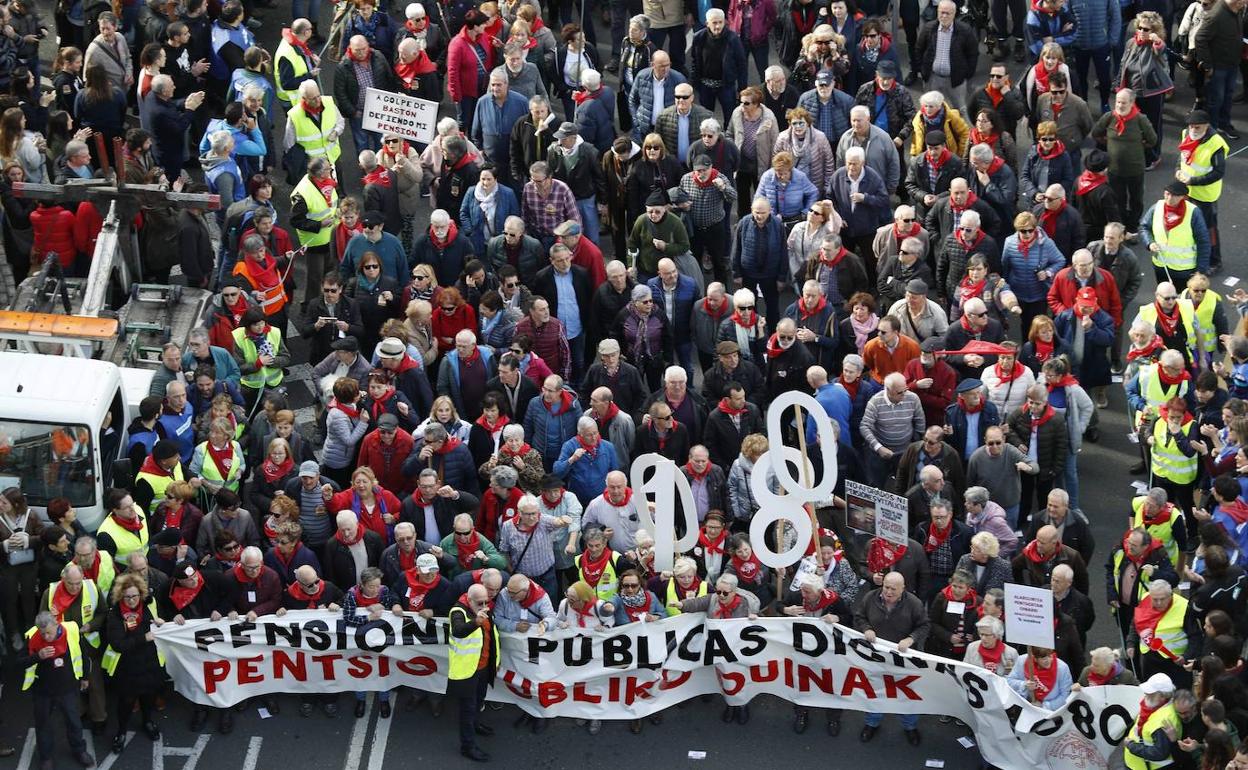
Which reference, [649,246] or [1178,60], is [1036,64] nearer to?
[1178,60]

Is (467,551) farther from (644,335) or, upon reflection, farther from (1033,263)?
(1033,263)

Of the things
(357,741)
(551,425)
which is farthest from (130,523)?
(551,425)

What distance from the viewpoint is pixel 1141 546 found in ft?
62.9

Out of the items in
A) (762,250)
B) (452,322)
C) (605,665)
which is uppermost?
(762,250)

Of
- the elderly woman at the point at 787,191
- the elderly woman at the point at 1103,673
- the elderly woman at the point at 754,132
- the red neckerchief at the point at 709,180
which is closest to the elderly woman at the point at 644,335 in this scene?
the red neckerchief at the point at 709,180

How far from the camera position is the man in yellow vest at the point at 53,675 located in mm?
18641

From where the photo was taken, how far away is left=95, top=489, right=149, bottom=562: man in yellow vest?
19422 mm

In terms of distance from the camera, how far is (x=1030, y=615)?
1841cm

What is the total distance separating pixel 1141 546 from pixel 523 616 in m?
4.92

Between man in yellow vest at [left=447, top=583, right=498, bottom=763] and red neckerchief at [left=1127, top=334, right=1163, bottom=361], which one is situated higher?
red neckerchief at [left=1127, top=334, right=1163, bottom=361]

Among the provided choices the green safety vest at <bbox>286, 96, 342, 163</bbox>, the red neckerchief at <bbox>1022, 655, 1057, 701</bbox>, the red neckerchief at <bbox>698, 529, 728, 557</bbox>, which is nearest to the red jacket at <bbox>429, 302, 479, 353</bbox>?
the green safety vest at <bbox>286, 96, 342, 163</bbox>

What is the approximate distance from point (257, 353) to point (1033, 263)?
23.6ft

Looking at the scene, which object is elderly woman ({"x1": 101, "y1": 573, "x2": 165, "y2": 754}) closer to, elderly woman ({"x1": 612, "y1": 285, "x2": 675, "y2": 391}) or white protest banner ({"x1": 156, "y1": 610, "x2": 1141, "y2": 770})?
white protest banner ({"x1": 156, "y1": 610, "x2": 1141, "y2": 770})

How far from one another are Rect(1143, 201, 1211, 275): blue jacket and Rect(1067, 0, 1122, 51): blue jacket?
3291 millimetres
